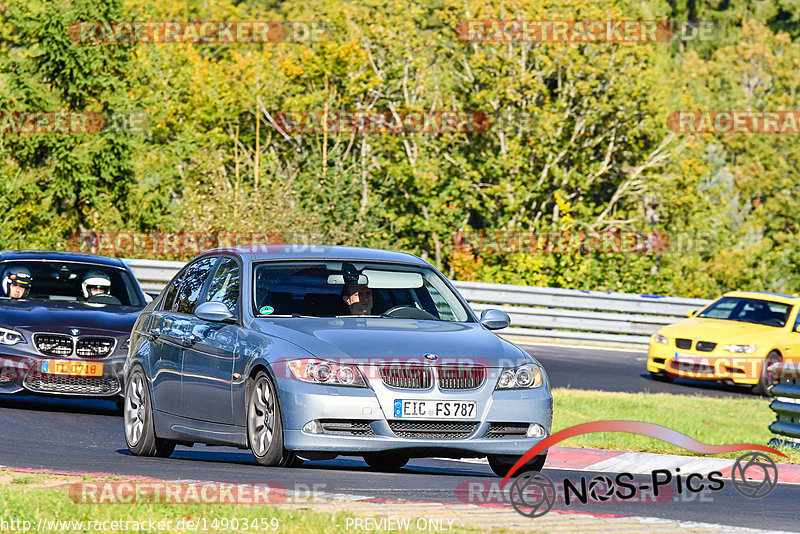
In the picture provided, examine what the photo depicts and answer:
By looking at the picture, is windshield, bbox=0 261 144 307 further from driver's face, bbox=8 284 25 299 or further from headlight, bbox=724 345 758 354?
headlight, bbox=724 345 758 354

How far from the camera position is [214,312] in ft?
32.9

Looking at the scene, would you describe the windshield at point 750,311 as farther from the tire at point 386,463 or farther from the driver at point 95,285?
the tire at point 386,463

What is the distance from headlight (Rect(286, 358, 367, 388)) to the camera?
9258mm

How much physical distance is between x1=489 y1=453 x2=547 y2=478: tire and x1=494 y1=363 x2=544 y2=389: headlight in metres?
0.49

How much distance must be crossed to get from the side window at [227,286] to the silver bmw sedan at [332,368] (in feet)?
0.05

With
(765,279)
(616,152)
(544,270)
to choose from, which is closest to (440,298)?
(544,270)

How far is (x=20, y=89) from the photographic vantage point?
109ft

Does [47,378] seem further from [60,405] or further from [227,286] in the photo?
[227,286]

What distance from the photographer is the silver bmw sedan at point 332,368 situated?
927 cm

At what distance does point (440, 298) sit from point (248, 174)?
31.3 m
